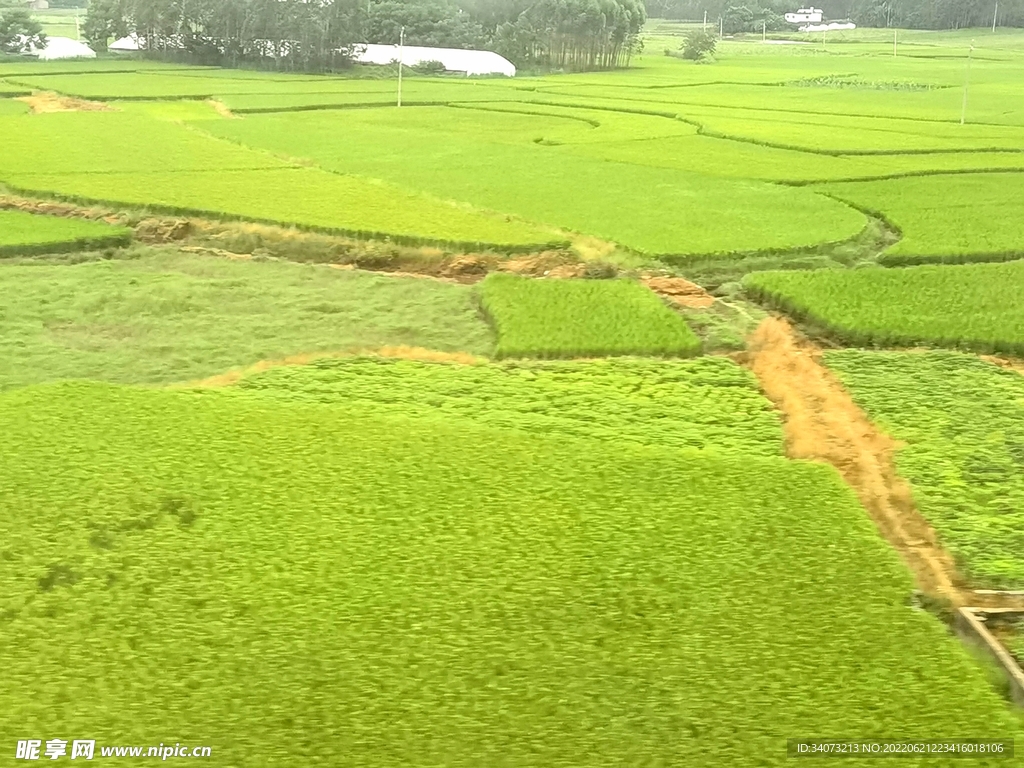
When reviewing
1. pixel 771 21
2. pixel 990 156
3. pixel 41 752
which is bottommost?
pixel 41 752

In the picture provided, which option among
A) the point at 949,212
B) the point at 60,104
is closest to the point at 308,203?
the point at 949,212

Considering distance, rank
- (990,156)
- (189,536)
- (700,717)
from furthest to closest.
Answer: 1. (990,156)
2. (189,536)
3. (700,717)

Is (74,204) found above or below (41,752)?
above

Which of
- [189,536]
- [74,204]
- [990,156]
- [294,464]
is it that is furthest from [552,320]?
[990,156]

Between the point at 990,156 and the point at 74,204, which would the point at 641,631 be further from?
the point at 990,156

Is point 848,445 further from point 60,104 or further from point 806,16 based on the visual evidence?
point 806,16
